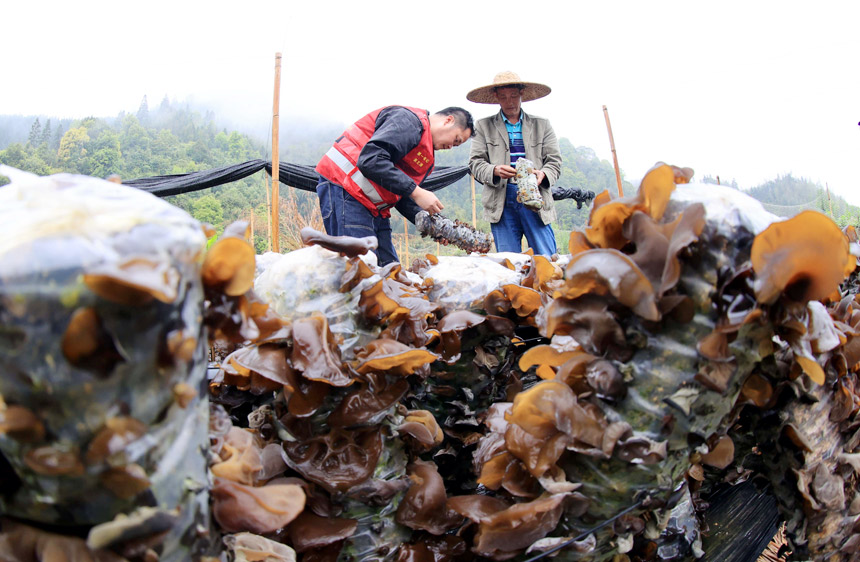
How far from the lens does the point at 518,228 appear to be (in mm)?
3799

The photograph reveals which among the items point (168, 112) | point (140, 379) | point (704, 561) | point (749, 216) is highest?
point (168, 112)

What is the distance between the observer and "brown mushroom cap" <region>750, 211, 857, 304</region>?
622mm

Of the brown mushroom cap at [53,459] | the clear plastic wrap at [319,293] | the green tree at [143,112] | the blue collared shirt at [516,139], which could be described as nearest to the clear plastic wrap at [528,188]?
the blue collared shirt at [516,139]

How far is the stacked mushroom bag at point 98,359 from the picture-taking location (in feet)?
1.28

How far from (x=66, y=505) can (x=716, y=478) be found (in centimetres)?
148

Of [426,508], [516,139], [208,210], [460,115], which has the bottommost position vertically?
[208,210]

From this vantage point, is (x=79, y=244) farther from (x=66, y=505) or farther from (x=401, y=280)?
(x=401, y=280)

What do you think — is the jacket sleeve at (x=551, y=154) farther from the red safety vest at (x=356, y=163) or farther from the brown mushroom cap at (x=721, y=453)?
the brown mushroom cap at (x=721, y=453)

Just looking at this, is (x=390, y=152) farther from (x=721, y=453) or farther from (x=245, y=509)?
(x=245, y=509)

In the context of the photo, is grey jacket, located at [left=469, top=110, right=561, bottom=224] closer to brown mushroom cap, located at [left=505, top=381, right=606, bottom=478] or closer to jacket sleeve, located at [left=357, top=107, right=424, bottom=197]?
jacket sleeve, located at [left=357, top=107, right=424, bottom=197]

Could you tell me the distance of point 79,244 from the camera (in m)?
0.40

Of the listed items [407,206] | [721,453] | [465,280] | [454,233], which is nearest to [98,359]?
[465,280]

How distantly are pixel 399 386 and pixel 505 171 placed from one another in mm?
2943

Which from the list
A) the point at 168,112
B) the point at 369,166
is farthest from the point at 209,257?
the point at 168,112
